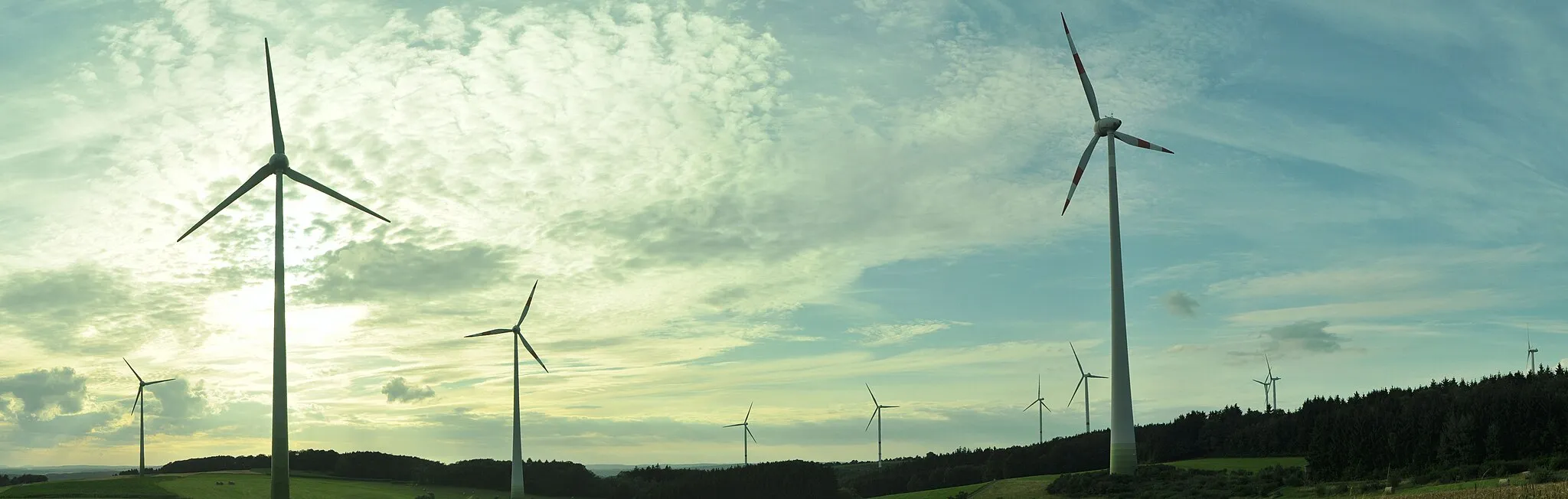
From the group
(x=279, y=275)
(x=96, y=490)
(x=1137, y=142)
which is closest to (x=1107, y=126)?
(x=1137, y=142)

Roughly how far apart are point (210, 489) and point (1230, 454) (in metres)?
98.6

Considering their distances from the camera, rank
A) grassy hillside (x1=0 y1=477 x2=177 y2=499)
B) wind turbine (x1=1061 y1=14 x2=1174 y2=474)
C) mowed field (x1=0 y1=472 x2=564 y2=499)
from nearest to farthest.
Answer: wind turbine (x1=1061 y1=14 x2=1174 y2=474) → grassy hillside (x1=0 y1=477 x2=177 y2=499) → mowed field (x1=0 y1=472 x2=564 y2=499)

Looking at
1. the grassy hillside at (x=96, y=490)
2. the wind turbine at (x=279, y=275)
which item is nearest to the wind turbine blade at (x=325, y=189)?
the wind turbine at (x=279, y=275)

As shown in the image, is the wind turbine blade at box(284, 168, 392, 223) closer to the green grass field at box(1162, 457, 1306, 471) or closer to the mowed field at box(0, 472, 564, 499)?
the mowed field at box(0, 472, 564, 499)

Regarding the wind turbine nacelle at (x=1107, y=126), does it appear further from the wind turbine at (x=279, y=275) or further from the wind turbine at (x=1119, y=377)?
the wind turbine at (x=279, y=275)

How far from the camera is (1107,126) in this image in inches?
3605

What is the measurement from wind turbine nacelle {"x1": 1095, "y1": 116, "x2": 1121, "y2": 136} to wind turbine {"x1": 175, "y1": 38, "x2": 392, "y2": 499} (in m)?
55.5

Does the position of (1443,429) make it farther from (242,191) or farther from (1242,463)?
(242,191)

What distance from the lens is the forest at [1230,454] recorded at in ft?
232

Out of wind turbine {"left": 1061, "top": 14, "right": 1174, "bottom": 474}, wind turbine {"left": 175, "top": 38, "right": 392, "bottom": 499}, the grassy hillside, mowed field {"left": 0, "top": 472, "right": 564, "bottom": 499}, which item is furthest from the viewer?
mowed field {"left": 0, "top": 472, "right": 564, "bottom": 499}

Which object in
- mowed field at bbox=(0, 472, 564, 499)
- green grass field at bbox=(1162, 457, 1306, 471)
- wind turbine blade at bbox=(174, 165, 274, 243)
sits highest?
wind turbine blade at bbox=(174, 165, 274, 243)

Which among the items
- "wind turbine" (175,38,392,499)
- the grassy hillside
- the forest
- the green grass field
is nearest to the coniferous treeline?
the forest

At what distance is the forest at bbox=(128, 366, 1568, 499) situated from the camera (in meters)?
70.8

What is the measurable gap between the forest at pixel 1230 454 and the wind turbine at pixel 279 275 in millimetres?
62750
